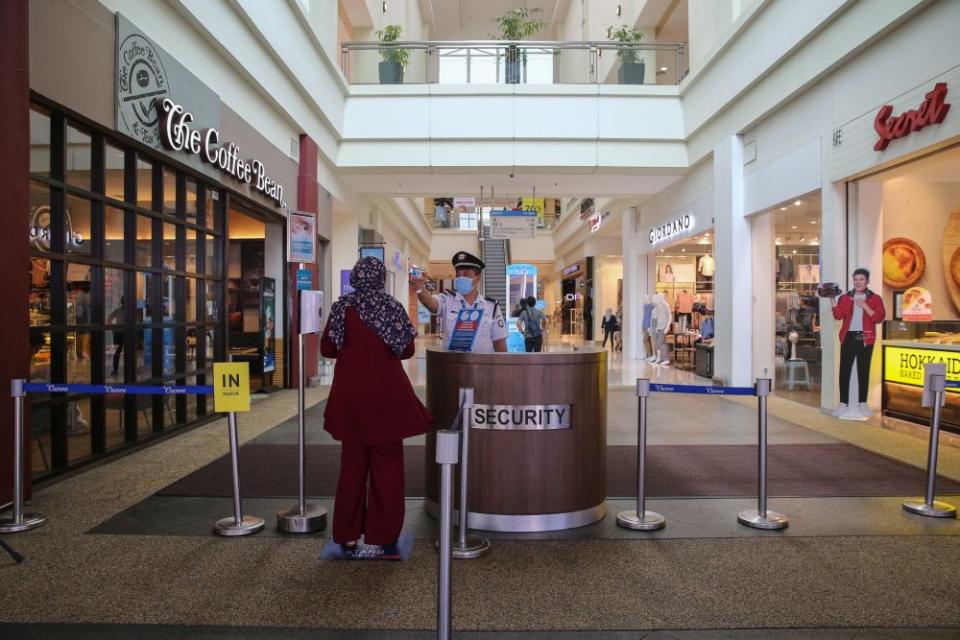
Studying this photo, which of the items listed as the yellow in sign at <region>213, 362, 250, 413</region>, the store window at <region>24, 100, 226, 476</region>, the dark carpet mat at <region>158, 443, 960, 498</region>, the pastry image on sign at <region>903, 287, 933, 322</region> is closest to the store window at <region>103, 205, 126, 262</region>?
the store window at <region>24, 100, 226, 476</region>

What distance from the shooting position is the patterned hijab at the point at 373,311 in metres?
3.23

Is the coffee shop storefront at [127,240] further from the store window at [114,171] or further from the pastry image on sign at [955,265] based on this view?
the pastry image on sign at [955,265]

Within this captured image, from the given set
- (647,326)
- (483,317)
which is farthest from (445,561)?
(647,326)

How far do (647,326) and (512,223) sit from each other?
4270 mm

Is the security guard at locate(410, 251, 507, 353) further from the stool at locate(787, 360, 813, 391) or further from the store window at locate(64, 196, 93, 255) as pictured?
the stool at locate(787, 360, 813, 391)

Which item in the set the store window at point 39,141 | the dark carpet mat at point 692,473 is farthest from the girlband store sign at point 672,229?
the store window at point 39,141

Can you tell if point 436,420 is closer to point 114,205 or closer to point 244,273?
point 114,205

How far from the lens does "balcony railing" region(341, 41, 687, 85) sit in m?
12.2

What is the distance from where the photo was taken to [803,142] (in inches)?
336

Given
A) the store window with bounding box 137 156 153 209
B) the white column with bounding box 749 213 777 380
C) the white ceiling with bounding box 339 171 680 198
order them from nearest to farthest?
1. the store window with bounding box 137 156 153 209
2. the white column with bounding box 749 213 777 380
3. the white ceiling with bounding box 339 171 680 198

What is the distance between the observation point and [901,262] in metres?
9.17

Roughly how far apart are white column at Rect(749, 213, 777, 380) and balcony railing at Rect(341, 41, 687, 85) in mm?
3789

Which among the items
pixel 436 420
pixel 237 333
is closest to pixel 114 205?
pixel 436 420

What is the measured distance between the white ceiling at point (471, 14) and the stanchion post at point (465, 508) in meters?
19.5
